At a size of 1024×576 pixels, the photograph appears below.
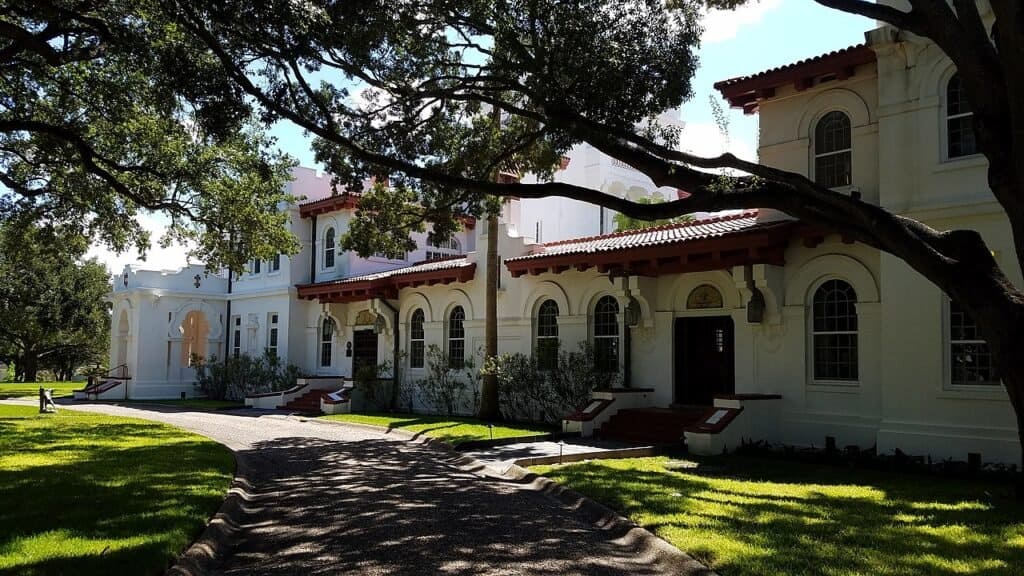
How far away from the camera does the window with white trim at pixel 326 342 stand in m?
28.2

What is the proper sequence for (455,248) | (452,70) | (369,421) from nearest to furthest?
(452,70), (369,421), (455,248)

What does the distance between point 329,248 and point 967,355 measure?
Result: 22.2 metres

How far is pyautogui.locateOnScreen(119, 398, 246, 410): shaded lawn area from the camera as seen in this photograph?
2638 centimetres

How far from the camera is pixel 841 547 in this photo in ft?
21.9

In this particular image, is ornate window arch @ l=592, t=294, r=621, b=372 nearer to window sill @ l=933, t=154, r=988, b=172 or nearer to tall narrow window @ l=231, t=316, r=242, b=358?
window sill @ l=933, t=154, r=988, b=172

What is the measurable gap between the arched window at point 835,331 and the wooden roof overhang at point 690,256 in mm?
1119

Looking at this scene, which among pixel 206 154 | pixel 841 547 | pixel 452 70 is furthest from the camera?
pixel 206 154

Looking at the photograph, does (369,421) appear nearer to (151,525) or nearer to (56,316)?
(151,525)

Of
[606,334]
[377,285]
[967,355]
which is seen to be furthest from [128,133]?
[967,355]

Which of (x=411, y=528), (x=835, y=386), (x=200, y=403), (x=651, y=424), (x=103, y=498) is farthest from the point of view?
(x=200, y=403)

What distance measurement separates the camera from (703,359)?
54.6 ft

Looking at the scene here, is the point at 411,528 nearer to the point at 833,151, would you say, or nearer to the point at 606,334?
the point at 833,151

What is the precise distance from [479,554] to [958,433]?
890 cm

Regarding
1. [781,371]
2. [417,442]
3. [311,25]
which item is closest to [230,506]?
[311,25]
